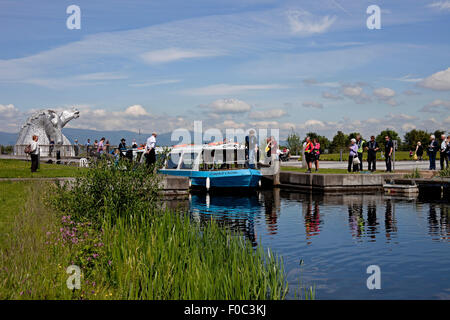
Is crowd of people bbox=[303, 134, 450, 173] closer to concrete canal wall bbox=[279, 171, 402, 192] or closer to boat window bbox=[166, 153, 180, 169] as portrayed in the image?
concrete canal wall bbox=[279, 171, 402, 192]

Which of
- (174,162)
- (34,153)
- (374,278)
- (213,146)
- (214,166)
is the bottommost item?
(374,278)

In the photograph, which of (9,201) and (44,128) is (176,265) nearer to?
(9,201)

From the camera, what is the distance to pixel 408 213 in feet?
62.7

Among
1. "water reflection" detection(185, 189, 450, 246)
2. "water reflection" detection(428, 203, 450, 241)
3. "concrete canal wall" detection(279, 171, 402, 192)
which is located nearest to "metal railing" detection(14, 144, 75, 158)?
"water reflection" detection(185, 189, 450, 246)

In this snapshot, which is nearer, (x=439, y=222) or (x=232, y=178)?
(x=439, y=222)

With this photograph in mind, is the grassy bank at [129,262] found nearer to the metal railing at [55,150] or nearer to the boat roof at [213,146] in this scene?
the boat roof at [213,146]

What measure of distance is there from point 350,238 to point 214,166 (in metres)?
16.4

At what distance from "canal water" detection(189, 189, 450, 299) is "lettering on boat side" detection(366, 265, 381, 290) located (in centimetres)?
10

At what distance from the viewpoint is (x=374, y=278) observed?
393 inches

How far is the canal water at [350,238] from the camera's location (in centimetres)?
975
